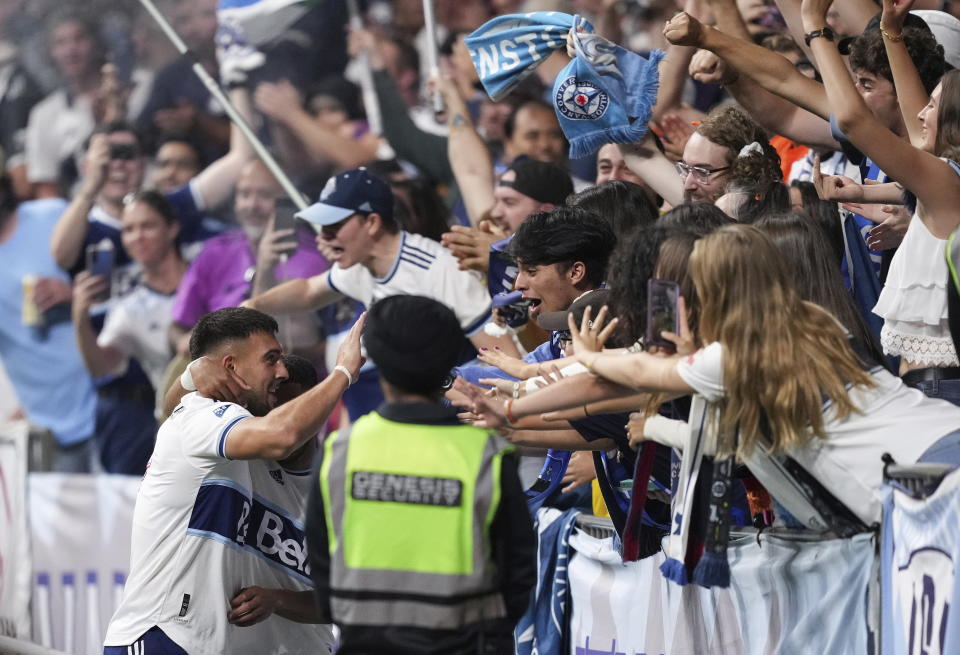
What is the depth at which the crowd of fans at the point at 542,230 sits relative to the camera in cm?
397

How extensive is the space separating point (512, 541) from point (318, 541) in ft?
1.64

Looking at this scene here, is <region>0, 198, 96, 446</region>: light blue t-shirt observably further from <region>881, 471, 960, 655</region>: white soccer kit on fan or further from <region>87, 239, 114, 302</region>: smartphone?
<region>881, 471, 960, 655</region>: white soccer kit on fan

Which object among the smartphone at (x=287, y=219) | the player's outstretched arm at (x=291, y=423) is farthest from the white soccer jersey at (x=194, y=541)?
the smartphone at (x=287, y=219)

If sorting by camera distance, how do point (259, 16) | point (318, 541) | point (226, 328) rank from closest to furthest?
point (318, 541), point (226, 328), point (259, 16)

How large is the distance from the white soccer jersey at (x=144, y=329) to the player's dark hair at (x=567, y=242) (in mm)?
5415

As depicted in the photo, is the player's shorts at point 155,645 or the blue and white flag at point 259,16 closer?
the player's shorts at point 155,645

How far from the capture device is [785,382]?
12.6ft

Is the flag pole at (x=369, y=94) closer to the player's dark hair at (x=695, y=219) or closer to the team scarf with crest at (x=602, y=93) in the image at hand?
the team scarf with crest at (x=602, y=93)

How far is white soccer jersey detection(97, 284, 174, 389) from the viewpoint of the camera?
10.3 meters

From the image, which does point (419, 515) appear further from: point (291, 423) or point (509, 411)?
point (291, 423)

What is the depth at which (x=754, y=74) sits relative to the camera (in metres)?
5.44

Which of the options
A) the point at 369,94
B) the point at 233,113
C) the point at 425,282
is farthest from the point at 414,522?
the point at 369,94

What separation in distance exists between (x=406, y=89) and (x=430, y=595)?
6723 millimetres

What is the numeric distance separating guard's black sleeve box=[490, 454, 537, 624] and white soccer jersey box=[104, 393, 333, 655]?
4.74ft
